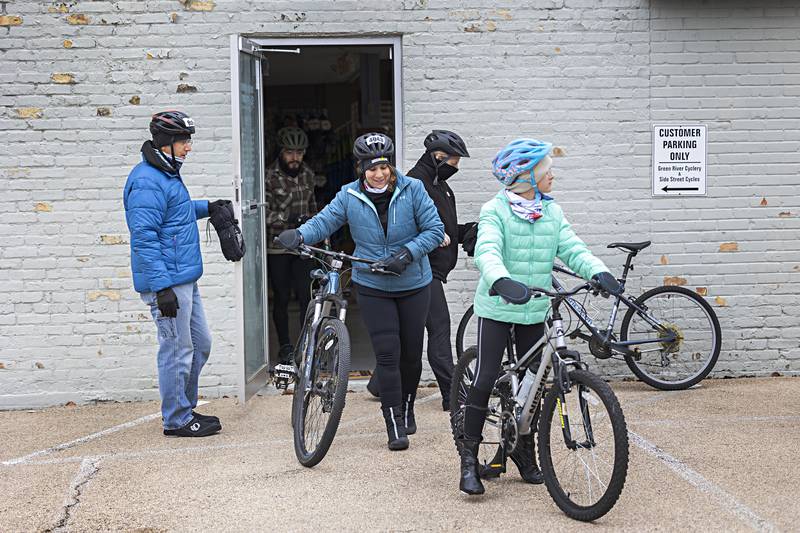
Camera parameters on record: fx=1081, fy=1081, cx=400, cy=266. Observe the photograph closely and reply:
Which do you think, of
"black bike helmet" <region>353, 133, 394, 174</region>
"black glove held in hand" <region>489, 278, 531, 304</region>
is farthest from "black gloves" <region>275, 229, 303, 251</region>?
"black glove held in hand" <region>489, 278, 531, 304</region>

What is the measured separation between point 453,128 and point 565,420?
377 cm

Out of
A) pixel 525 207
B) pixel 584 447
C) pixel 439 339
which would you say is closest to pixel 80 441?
pixel 439 339

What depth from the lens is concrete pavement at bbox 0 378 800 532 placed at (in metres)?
5.11

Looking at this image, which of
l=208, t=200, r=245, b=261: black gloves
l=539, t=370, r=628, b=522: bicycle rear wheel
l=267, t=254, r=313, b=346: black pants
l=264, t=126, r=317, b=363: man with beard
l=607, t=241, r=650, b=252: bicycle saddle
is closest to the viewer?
l=539, t=370, r=628, b=522: bicycle rear wheel

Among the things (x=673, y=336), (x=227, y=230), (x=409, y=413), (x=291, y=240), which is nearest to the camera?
(x=291, y=240)

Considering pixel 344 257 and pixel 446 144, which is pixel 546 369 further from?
pixel 446 144

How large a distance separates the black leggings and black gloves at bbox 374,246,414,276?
3.00ft

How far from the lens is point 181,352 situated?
268 inches

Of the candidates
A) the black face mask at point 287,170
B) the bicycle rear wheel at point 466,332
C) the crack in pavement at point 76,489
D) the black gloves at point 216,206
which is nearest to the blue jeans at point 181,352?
the black gloves at point 216,206

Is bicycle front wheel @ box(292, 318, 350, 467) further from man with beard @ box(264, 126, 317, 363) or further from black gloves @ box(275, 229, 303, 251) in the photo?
man with beard @ box(264, 126, 317, 363)

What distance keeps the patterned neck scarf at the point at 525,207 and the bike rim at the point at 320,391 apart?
4.59 feet

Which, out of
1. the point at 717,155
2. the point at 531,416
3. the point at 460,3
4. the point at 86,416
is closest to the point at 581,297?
the point at 717,155

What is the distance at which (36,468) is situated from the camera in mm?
6309

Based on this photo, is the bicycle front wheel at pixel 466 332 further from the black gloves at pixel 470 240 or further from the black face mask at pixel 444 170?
the black face mask at pixel 444 170
